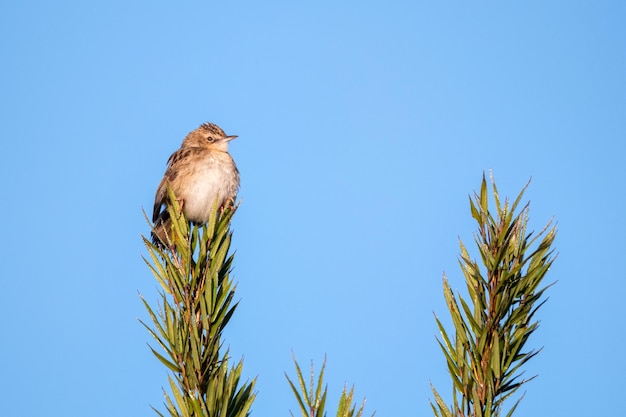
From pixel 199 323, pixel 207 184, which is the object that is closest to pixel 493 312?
pixel 199 323

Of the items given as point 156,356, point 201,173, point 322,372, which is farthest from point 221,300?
point 201,173

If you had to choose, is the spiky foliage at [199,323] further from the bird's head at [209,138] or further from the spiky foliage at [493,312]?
the bird's head at [209,138]

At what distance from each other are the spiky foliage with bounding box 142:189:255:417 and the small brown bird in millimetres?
5925

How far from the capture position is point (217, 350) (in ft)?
10.5

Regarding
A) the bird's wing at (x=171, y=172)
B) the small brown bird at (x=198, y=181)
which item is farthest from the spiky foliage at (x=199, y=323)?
the bird's wing at (x=171, y=172)

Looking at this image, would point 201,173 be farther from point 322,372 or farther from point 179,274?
point 322,372

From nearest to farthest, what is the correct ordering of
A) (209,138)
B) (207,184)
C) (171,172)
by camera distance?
(207,184) → (171,172) → (209,138)

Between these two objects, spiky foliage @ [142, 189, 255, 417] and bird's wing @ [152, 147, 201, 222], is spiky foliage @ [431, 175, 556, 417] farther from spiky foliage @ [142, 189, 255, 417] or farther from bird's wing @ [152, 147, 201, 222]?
bird's wing @ [152, 147, 201, 222]

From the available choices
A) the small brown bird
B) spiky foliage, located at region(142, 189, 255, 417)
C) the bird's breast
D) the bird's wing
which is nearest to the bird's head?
the small brown bird

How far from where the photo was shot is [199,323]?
10.8 ft

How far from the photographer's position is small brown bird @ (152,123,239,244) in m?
9.89

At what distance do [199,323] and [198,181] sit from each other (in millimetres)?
7097

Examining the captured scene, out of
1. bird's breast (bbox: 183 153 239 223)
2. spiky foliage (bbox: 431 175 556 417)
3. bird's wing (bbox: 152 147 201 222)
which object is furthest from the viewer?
bird's wing (bbox: 152 147 201 222)

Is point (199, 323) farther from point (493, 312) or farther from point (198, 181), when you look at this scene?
point (198, 181)
